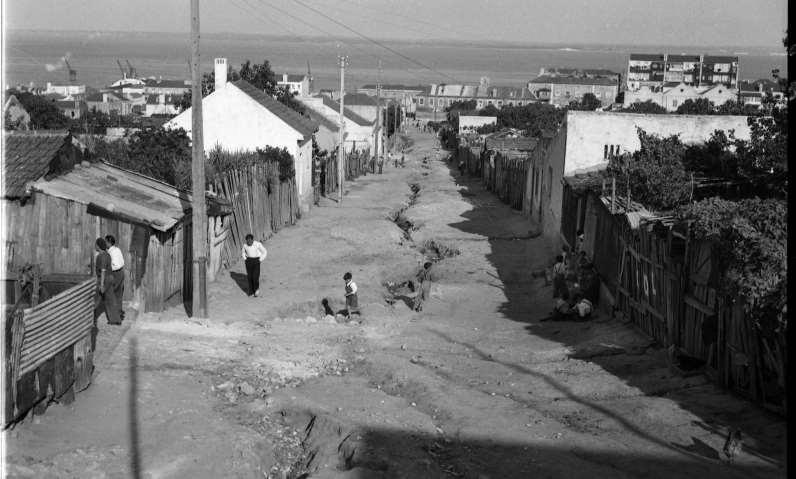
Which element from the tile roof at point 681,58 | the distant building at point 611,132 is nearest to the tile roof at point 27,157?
the distant building at point 611,132

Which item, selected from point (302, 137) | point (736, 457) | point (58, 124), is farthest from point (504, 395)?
point (58, 124)

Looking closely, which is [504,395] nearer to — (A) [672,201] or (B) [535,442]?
(B) [535,442]

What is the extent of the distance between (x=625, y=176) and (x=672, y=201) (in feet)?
3.27

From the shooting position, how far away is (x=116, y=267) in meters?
14.6

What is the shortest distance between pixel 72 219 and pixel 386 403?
6.15 m

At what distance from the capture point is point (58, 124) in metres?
58.3

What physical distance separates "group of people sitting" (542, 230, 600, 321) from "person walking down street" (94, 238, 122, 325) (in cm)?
783

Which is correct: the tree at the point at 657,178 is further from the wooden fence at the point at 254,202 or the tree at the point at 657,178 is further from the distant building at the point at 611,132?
the wooden fence at the point at 254,202

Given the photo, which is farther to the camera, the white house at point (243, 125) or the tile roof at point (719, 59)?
the tile roof at point (719, 59)

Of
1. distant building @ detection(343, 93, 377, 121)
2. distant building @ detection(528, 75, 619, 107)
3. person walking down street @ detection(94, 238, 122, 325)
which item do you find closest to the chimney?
person walking down street @ detection(94, 238, 122, 325)

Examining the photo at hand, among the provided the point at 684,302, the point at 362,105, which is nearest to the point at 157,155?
the point at 684,302

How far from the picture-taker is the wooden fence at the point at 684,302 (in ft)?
34.8

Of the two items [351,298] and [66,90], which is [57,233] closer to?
[351,298]

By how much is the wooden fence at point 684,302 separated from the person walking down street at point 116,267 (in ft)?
26.3
